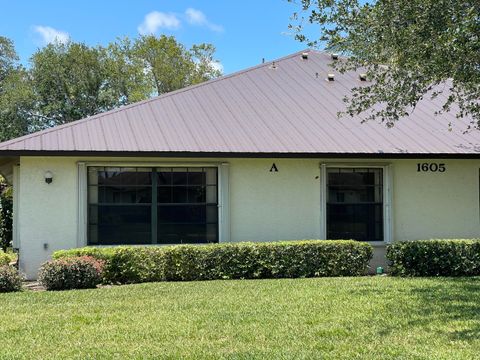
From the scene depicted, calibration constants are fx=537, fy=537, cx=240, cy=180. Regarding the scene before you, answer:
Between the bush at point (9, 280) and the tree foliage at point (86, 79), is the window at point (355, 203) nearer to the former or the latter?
the bush at point (9, 280)

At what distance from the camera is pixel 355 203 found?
486 inches

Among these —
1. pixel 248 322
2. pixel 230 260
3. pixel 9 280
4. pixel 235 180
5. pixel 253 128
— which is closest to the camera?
pixel 248 322

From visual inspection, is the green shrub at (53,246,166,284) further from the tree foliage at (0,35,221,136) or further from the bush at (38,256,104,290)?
the tree foliage at (0,35,221,136)

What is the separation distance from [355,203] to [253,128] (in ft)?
9.57

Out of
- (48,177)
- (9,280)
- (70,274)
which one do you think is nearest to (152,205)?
(48,177)

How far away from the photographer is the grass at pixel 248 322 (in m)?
5.38

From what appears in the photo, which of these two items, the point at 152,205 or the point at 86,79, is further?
the point at 86,79

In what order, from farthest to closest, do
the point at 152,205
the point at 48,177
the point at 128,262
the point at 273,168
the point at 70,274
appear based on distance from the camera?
the point at 273,168 < the point at 152,205 < the point at 48,177 < the point at 128,262 < the point at 70,274

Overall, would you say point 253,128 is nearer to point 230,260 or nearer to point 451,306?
point 230,260

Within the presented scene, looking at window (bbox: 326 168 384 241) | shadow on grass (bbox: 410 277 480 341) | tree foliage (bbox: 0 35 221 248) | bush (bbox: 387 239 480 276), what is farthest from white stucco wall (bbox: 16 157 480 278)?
tree foliage (bbox: 0 35 221 248)

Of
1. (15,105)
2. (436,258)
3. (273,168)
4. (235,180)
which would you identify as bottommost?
(436,258)

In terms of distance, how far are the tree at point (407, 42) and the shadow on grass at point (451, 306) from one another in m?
2.95

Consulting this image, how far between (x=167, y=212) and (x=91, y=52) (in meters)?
28.4

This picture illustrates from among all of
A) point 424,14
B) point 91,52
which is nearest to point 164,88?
point 91,52
